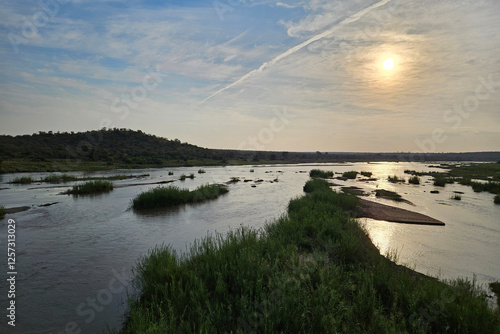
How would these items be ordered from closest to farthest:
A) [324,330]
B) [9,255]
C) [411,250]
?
[324,330] < [9,255] < [411,250]

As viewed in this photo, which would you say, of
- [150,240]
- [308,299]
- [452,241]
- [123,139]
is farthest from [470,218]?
[123,139]

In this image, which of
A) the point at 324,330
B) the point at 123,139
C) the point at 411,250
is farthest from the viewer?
the point at 123,139

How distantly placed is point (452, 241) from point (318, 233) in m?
7.69

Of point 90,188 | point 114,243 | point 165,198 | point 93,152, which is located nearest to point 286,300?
point 114,243

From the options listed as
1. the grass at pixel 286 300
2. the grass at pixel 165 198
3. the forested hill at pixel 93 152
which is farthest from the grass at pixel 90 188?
the forested hill at pixel 93 152

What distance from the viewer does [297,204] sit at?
18578 millimetres

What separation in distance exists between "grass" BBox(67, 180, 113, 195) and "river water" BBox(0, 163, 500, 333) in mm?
2344

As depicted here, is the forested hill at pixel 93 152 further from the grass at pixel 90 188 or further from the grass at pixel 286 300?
the grass at pixel 286 300

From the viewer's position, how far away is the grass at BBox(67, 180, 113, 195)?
86.3 ft

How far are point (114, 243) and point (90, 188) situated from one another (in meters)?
18.0

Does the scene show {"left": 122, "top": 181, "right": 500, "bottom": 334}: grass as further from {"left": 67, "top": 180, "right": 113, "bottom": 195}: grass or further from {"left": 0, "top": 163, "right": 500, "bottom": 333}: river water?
{"left": 67, "top": 180, "right": 113, "bottom": 195}: grass

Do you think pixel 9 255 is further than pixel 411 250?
No

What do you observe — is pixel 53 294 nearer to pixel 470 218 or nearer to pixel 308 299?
pixel 308 299

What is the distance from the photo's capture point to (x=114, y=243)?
12305 mm
